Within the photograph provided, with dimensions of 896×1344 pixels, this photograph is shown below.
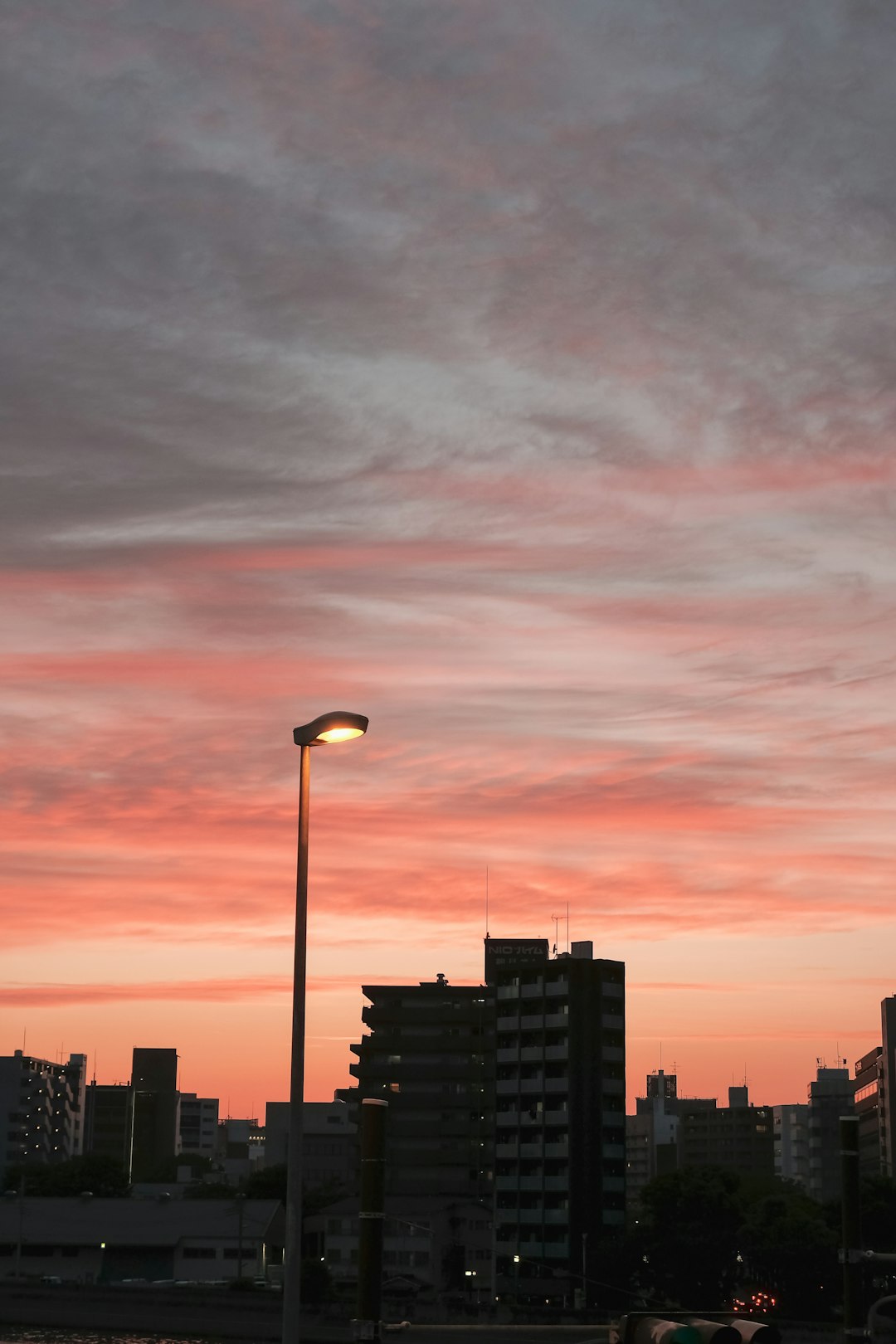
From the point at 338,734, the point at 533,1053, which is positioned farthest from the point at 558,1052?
the point at 338,734

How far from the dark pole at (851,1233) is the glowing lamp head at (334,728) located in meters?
7.34

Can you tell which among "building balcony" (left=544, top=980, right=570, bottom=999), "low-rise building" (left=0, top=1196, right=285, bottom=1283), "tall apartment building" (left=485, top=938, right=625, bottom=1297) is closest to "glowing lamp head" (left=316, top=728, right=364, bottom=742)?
"tall apartment building" (left=485, top=938, right=625, bottom=1297)

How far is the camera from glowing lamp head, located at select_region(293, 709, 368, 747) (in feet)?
59.5

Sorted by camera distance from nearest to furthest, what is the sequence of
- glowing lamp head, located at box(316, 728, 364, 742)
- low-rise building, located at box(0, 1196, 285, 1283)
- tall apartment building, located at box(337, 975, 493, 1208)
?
glowing lamp head, located at box(316, 728, 364, 742), low-rise building, located at box(0, 1196, 285, 1283), tall apartment building, located at box(337, 975, 493, 1208)

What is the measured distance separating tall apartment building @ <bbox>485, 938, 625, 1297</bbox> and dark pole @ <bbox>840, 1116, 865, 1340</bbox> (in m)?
132

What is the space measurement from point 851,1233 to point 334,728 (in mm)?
8614

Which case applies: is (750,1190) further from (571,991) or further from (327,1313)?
(327,1313)

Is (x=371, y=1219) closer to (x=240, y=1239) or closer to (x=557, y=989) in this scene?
(x=557, y=989)

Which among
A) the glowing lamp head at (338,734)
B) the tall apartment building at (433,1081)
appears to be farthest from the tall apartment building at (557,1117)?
the glowing lamp head at (338,734)

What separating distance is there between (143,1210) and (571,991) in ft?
167

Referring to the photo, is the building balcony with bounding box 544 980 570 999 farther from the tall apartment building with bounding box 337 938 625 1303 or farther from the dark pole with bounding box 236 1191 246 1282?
the dark pole with bounding box 236 1191 246 1282

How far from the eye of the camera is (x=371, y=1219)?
587 inches

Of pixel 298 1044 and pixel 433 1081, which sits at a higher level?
pixel 298 1044

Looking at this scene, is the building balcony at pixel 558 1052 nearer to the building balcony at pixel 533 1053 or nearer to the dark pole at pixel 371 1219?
the building balcony at pixel 533 1053
